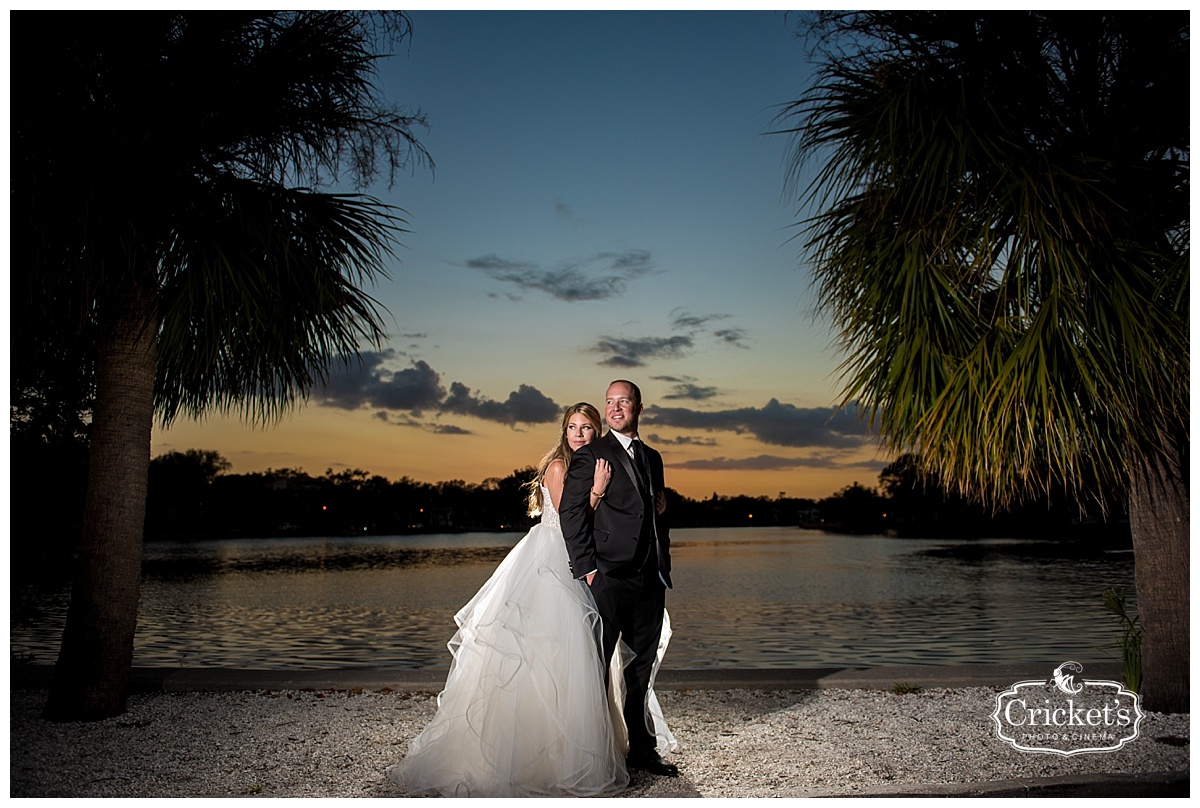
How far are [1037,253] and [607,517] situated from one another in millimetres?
3112

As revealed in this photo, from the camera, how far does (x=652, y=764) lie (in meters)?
4.65

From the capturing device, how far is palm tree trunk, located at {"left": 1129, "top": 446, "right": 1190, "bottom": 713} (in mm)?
5801

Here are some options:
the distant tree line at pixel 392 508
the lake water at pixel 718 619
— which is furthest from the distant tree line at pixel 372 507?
the lake water at pixel 718 619

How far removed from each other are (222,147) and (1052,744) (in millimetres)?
6263

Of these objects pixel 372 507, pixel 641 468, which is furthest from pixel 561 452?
pixel 372 507

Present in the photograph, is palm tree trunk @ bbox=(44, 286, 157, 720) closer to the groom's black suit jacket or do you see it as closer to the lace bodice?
the lace bodice

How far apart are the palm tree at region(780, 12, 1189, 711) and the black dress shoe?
254cm

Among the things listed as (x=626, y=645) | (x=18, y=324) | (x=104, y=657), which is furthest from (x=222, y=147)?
(x=626, y=645)

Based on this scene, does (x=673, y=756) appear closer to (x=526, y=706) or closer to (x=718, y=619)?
(x=526, y=706)

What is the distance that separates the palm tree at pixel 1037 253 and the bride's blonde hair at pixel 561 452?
7.20 feet

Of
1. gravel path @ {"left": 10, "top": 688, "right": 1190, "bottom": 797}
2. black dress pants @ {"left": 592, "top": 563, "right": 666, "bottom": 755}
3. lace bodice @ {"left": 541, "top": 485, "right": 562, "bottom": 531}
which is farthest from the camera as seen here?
lace bodice @ {"left": 541, "top": 485, "right": 562, "bottom": 531}

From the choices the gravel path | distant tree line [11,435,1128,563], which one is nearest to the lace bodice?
the gravel path

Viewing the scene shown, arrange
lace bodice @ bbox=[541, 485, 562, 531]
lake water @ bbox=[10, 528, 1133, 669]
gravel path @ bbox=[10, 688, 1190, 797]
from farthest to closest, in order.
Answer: lake water @ bbox=[10, 528, 1133, 669] < lace bodice @ bbox=[541, 485, 562, 531] < gravel path @ bbox=[10, 688, 1190, 797]

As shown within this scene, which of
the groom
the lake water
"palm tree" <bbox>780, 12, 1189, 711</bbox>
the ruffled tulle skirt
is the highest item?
"palm tree" <bbox>780, 12, 1189, 711</bbox>
